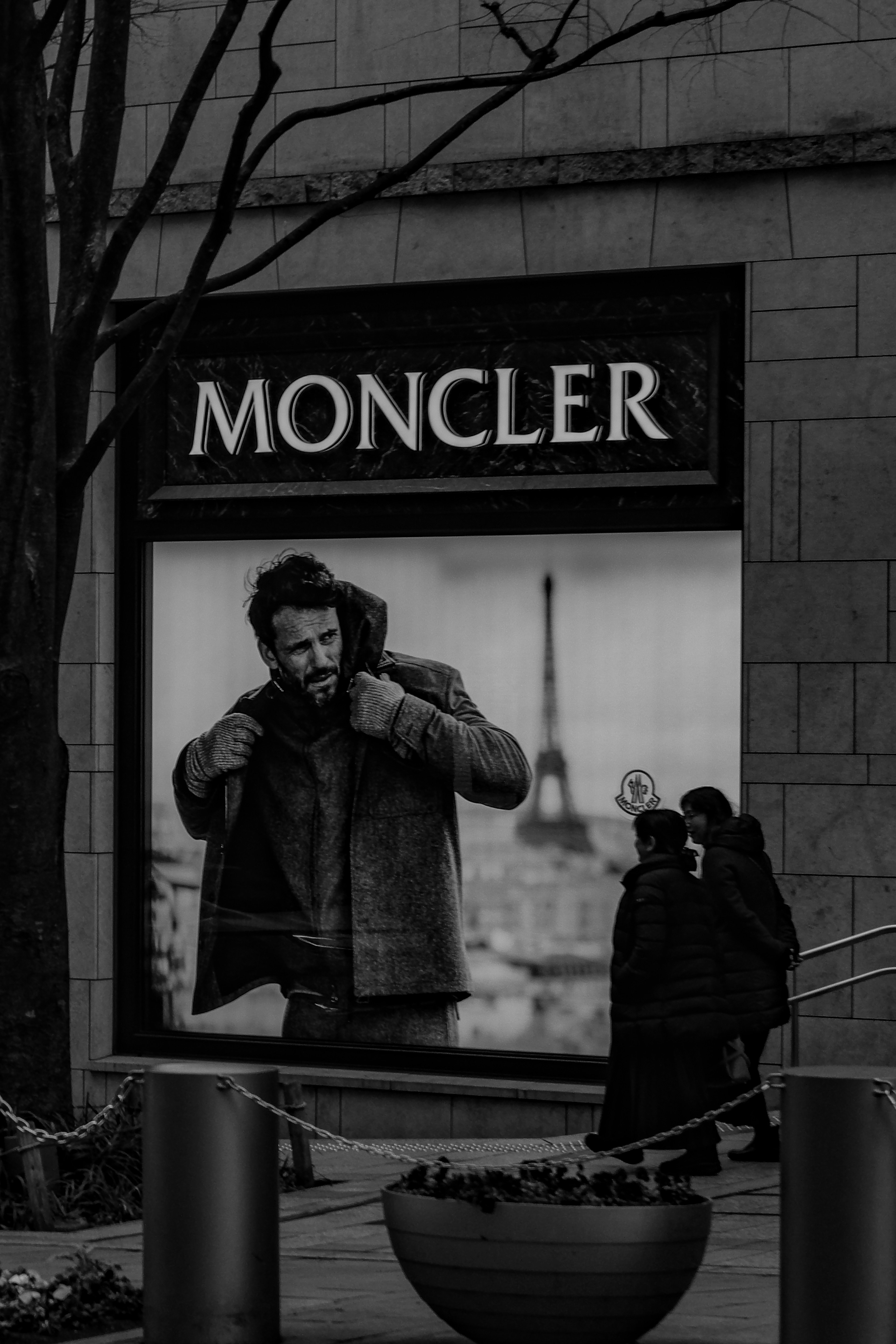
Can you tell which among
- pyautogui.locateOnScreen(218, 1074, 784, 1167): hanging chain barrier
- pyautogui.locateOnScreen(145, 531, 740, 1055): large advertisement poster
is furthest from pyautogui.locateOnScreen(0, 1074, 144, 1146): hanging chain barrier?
pyautogui.locateOnScreen(145, 531, 740, 1055): large advertisement poster

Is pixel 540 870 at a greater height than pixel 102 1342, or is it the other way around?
pixel 540 870

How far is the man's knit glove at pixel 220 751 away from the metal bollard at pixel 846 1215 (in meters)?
7.65

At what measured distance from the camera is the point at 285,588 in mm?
13539

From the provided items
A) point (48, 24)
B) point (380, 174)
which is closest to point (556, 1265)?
point (48, 24)

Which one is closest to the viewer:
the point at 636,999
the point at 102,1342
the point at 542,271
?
the point at 102,1342

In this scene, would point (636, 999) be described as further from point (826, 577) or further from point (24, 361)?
point (24, 361)

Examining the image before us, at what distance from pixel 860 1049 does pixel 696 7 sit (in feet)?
19.7

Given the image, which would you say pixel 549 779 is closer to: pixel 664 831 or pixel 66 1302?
pixel 664 831

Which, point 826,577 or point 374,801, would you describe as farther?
point 374,801

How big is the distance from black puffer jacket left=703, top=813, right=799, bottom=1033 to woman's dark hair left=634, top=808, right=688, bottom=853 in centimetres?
40

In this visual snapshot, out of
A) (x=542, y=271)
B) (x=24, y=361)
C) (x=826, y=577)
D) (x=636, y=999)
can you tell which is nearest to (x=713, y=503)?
(x=826, y=577)

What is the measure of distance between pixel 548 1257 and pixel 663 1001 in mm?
4209

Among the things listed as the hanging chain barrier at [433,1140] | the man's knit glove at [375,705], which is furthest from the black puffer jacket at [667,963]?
the man's knit glove at [375,705]

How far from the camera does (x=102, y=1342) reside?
705cm
